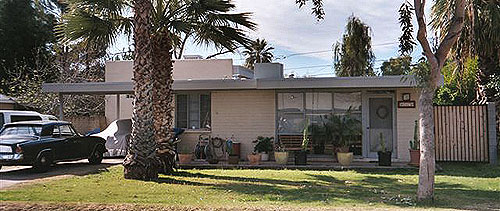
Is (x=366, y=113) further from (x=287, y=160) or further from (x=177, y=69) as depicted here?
(x=177, y=69)

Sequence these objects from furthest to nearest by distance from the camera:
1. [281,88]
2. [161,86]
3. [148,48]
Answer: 1. [281,88]
2. [161,86]
3. [148,48]

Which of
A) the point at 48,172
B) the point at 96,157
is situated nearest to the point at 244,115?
the point at 96,157

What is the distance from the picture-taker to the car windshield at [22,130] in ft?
45.5

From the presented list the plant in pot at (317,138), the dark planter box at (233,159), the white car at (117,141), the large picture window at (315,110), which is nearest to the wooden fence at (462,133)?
the large picture window at (315,110)

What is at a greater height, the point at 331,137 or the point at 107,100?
the point at 107,100

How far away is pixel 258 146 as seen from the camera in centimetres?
1603

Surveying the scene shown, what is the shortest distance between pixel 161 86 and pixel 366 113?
23.1ft

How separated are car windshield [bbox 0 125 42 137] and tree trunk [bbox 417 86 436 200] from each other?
1048 centimetres

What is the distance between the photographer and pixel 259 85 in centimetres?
1562

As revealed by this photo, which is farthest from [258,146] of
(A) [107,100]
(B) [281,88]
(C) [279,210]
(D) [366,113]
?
(A) [107,100]

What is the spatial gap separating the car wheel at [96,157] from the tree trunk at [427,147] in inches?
430

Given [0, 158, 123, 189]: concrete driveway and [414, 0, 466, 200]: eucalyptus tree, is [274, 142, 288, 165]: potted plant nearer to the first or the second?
[0, 158, 123, 189]: concrete driveway

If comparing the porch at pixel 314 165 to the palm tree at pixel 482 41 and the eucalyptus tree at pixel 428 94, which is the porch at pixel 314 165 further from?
the eucalyptus tree at pixel 428 94

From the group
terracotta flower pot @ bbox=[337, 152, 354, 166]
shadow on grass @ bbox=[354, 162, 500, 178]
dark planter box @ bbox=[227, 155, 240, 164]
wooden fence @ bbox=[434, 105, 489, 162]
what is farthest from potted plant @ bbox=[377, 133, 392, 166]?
dark planter box @ bbox=[227, 155, 240, 164]
